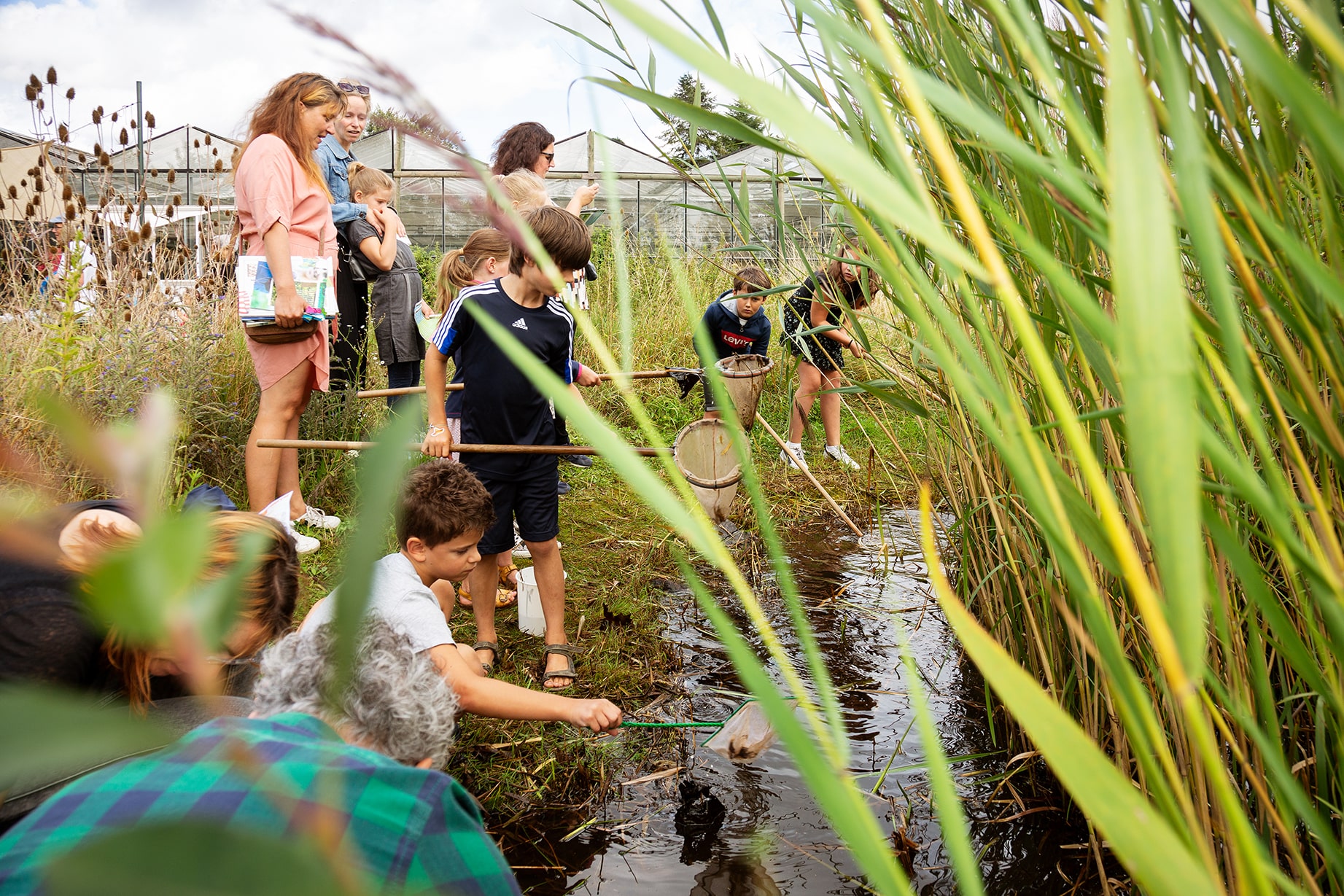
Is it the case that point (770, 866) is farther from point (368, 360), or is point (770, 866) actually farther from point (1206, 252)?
point (368, 360)

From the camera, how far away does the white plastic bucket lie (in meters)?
3.21

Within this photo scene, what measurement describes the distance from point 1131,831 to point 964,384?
186 mm

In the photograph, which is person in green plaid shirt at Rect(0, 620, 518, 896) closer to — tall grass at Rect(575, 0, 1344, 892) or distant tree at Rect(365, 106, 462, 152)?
distant tree at Rect(365, 106, 462, 152)

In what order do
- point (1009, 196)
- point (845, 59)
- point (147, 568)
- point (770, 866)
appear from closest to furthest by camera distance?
point (147, 568)
point (845, 59)
point (1009, 196)
point (770, 866)

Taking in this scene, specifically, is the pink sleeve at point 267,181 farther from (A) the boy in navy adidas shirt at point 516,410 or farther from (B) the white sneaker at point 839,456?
(B) the white sneaker at point 839,456

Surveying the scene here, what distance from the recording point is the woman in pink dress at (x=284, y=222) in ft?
10.4

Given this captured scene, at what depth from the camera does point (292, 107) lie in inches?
128

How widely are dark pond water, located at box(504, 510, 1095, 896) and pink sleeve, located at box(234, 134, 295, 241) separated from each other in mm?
2030

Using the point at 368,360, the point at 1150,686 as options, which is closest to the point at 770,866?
the point at 1150,686

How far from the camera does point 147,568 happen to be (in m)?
0.18

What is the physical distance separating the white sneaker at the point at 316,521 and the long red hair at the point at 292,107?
127cm

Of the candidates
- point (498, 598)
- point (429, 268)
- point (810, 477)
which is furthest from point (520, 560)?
point (429, 268)

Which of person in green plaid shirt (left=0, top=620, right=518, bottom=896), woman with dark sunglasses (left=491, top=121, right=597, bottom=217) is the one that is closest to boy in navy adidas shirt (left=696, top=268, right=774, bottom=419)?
woman with dark sunglasses (left=491, top=121, right=597, bottom=217)

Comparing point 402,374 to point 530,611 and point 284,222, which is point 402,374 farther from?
point 530,611
